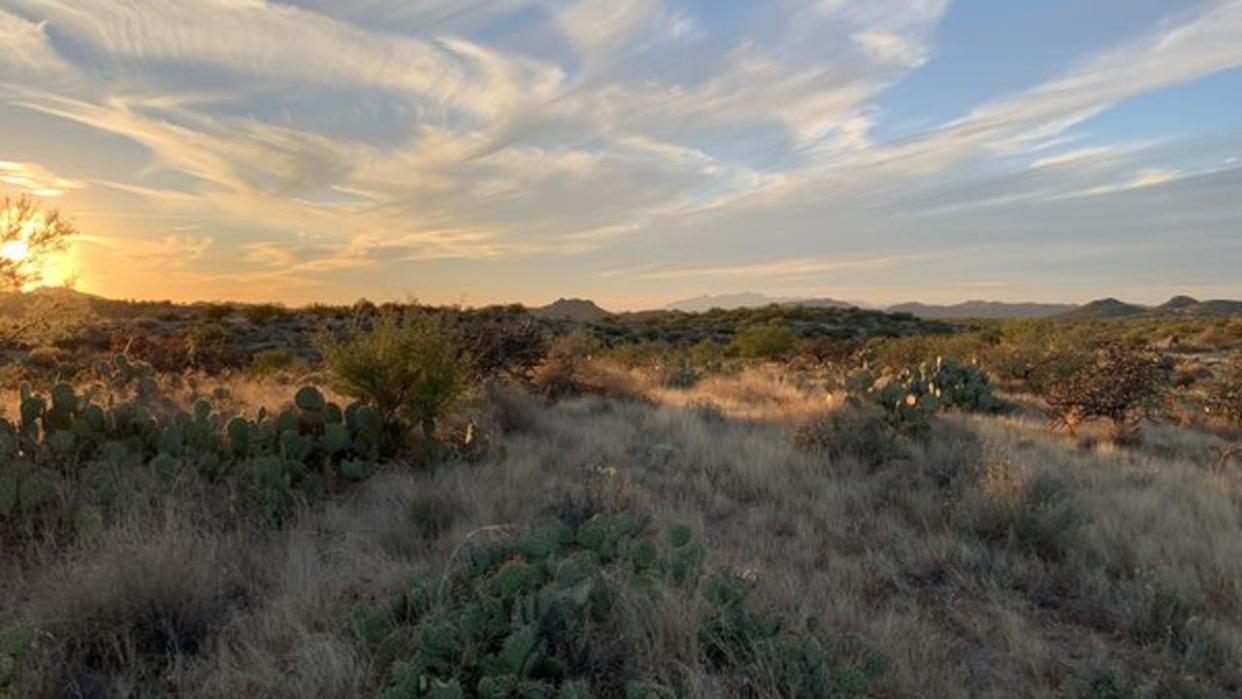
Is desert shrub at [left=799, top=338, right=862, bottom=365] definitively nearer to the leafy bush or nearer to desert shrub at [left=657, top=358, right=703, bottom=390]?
desert shrub at [left=657, top=358, right=703, bottom=390]

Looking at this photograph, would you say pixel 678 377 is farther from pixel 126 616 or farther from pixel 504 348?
pixel 126 616

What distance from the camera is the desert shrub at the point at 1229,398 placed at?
1309 centimetres

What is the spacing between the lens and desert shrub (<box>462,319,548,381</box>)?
42.6ft

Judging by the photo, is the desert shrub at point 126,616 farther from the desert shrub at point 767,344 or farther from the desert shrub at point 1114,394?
the desert shrub at point 767,344

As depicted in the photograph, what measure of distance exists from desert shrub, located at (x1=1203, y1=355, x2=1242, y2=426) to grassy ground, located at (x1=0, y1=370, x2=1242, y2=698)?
551 centimetres

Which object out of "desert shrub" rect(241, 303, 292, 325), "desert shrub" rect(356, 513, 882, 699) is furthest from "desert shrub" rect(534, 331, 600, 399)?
"desert shrub" rect(241, 303, 292, 325)

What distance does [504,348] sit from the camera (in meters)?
13.4

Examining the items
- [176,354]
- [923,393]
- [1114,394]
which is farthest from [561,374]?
[176,354]

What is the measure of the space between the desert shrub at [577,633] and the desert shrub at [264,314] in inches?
1409

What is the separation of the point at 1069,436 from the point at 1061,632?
6.91 metres

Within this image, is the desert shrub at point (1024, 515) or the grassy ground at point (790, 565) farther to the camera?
the desert shrub at point (1024, 515)

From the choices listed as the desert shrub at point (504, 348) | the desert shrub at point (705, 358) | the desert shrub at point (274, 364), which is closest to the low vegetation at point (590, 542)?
the desert shrub at point (504, 348)

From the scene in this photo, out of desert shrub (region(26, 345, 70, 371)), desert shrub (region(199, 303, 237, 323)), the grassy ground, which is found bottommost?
the grassy ground

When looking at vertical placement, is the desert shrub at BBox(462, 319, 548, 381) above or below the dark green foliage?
above
